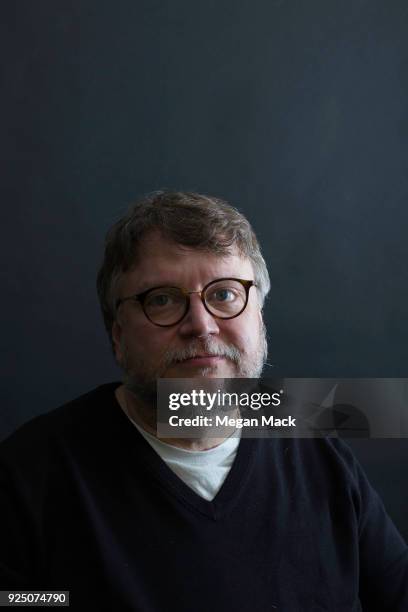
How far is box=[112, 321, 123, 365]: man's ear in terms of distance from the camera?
47.2 inches

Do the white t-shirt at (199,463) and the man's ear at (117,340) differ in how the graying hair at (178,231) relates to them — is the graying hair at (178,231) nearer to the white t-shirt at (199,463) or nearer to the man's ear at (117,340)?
the man's ear at (117,340)

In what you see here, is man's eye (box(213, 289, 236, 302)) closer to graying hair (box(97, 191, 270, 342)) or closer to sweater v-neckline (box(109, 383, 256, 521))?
graying hair (box(97, 191, 270, 342))

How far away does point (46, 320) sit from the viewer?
4.95 ft

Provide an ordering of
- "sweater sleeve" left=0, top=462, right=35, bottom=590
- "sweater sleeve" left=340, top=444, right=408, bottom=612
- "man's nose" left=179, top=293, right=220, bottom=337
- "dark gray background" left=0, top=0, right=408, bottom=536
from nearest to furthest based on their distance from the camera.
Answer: "sweater sleeve" left=0, top=462, right=35, bottom=590 < "man's nose" left=179, top=293, right=220, bottom=337 < "sweater sleeve" left=340, top=444, right=408, bottom=612 < "dark gray background" left=0, top=0, right=408, bottom=536

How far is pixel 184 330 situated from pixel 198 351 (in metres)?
0.04

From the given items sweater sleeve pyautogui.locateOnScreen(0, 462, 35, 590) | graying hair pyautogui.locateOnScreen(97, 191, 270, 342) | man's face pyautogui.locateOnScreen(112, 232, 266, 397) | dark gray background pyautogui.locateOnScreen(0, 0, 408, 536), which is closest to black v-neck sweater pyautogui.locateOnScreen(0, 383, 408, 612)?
sweater sleeve pyautogui.locateOnScreen(0, 462, 35, 590)

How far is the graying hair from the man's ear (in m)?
0.02

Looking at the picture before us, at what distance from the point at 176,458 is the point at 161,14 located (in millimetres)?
1085

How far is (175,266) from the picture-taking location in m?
1.10

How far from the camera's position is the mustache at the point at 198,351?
107 centimetres

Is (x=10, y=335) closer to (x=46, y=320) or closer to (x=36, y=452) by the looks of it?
(x=46, y=320)

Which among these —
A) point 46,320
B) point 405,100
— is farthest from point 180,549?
point 405,100

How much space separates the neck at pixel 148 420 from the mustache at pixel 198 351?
12cm

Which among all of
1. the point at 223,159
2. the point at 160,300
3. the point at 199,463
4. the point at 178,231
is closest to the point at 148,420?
the point at 199,463
